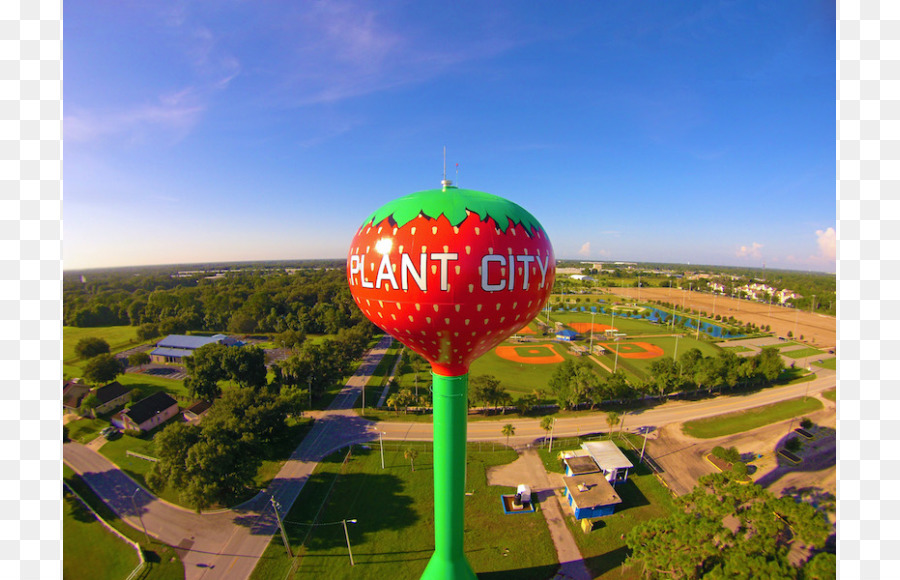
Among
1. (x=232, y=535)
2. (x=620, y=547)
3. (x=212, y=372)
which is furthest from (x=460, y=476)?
Result: (x=212, y=372)

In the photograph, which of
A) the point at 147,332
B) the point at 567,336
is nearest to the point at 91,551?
the point at 147,332

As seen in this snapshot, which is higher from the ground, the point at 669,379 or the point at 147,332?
the point at 147,332

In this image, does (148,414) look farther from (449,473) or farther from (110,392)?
(449,473)

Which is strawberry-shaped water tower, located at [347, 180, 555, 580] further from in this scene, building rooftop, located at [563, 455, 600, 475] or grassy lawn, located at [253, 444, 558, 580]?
building rooftop, located at [563, 455, 600, 475]

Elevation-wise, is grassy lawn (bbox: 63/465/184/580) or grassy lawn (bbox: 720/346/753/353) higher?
grassy lawn (bbox: 720/346/753/353)

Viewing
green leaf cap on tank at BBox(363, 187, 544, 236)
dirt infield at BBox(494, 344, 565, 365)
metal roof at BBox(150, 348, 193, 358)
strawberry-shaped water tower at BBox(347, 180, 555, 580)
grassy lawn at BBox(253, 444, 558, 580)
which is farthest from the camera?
dirt infield at BBox(494, 344, 565, 365)

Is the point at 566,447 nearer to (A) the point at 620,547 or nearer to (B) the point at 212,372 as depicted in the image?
(A) the point at 620,547

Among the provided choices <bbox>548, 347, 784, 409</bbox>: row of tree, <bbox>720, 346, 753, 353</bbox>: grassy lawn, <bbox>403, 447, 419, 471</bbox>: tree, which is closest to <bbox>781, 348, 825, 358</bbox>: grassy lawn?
<bbox>720, 346, 753, 353</bbox>: grassy lawn
